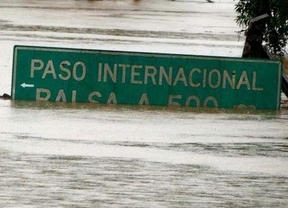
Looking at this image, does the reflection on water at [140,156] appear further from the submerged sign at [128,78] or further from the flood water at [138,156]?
the submerged sign at [128,78]

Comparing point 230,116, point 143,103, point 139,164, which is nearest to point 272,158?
point 139,164

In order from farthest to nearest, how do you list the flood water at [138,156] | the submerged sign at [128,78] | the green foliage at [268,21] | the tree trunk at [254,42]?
the tree trunk at [254,42] → the green foliage at [268,21] → the submerged sign at [128,78] → the flood water at [138,156]

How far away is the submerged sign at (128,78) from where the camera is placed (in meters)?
22.4

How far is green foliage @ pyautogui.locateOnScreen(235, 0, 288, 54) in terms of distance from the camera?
30.8m

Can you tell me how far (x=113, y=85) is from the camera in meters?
22.4

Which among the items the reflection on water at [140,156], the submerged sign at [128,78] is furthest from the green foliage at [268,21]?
the reflection on water at [140,156]

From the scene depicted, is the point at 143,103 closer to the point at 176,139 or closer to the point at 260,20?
the point at 176,139

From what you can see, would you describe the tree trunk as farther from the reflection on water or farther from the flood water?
the reflection on water

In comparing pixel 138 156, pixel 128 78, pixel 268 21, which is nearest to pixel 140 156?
pixel 138 156

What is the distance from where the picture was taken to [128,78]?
22469 millimetres

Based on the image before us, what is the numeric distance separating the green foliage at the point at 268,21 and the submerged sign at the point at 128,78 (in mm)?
7937

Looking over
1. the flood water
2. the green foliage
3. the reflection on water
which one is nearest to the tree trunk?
the green foliage

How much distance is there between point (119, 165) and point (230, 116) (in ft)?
21.7

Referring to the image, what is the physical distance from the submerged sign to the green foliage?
7.94 m
